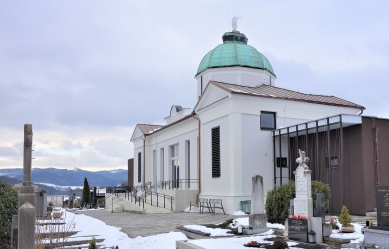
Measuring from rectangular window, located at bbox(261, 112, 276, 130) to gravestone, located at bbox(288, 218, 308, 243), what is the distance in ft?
40.5

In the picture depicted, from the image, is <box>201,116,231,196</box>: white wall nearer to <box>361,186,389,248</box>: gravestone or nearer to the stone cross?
<box>361,186,389,248</box>: gravestone

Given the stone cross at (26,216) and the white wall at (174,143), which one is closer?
the stone cross at (26,216)

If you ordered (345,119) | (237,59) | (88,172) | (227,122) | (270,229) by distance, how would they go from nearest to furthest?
(270,229) < (345,119) < (227,122) < (237,59) < (88,172)

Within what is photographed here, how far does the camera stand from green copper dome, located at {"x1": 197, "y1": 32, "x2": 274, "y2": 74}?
31172mm

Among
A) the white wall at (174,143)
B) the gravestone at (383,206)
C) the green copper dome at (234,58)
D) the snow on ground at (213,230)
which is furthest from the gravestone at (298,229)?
the green copper dome at (234,58)

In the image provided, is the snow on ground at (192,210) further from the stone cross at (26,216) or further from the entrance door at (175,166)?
the stone cross at (26,216)

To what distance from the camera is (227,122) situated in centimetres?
2411

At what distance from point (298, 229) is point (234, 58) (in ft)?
67.7

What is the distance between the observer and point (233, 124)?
76.8ft

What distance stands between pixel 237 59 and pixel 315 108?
774 centimetres

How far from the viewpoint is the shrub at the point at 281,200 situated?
15.6m

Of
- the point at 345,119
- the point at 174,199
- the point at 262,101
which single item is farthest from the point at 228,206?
the point at 345,119

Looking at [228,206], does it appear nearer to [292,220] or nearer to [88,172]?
[292,220]

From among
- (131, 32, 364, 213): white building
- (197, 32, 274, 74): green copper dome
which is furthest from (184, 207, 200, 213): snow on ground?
(197, 32, 274, 74): green copper dome
